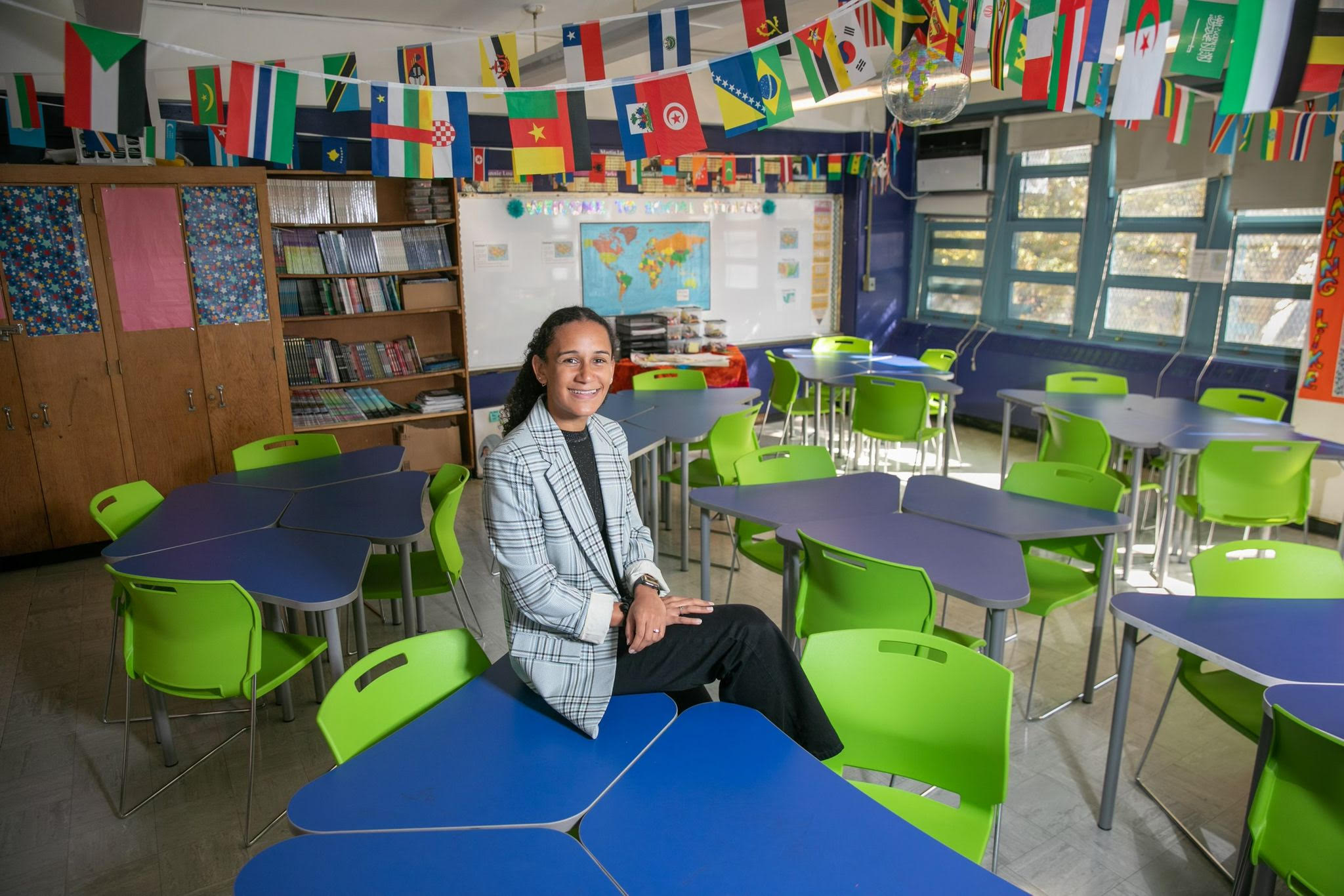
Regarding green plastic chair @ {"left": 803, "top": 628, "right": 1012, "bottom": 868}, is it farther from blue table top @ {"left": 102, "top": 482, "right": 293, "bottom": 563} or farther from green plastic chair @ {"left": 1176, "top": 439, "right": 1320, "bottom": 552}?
green plastic chair @ {"left": 1176, "top": 439, "right": 1320, "bottom": 552}

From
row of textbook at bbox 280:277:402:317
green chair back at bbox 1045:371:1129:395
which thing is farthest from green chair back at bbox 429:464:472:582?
green chair back at bbox 1045:371:1129:395

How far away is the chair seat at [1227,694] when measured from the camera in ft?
7.93

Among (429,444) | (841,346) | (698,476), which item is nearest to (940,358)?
(841,346)

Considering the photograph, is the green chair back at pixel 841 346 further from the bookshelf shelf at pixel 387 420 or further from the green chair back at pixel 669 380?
the bookshelf shelf at pixel 387 420

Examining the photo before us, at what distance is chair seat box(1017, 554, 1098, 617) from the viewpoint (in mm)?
3158

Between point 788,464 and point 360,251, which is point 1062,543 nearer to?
point 788,464

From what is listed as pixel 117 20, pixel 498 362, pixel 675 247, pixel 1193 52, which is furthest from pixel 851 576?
pixel 675 247

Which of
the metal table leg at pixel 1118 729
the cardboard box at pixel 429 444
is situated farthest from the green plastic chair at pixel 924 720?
the cardboard box at pixel 429 444

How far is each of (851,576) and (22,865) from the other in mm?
2666

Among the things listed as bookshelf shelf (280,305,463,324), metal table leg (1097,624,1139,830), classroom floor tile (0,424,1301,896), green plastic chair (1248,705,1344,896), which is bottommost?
classroom floor tile (0,424,1301,896)

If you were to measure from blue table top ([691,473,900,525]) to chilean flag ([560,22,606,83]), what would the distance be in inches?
75.2

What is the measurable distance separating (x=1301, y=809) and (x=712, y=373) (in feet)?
17.8

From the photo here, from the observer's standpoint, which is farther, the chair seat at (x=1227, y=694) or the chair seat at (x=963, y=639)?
the chair seat at (x=963, y=639)

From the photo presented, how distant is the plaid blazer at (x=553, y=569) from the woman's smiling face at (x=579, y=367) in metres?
0.08
